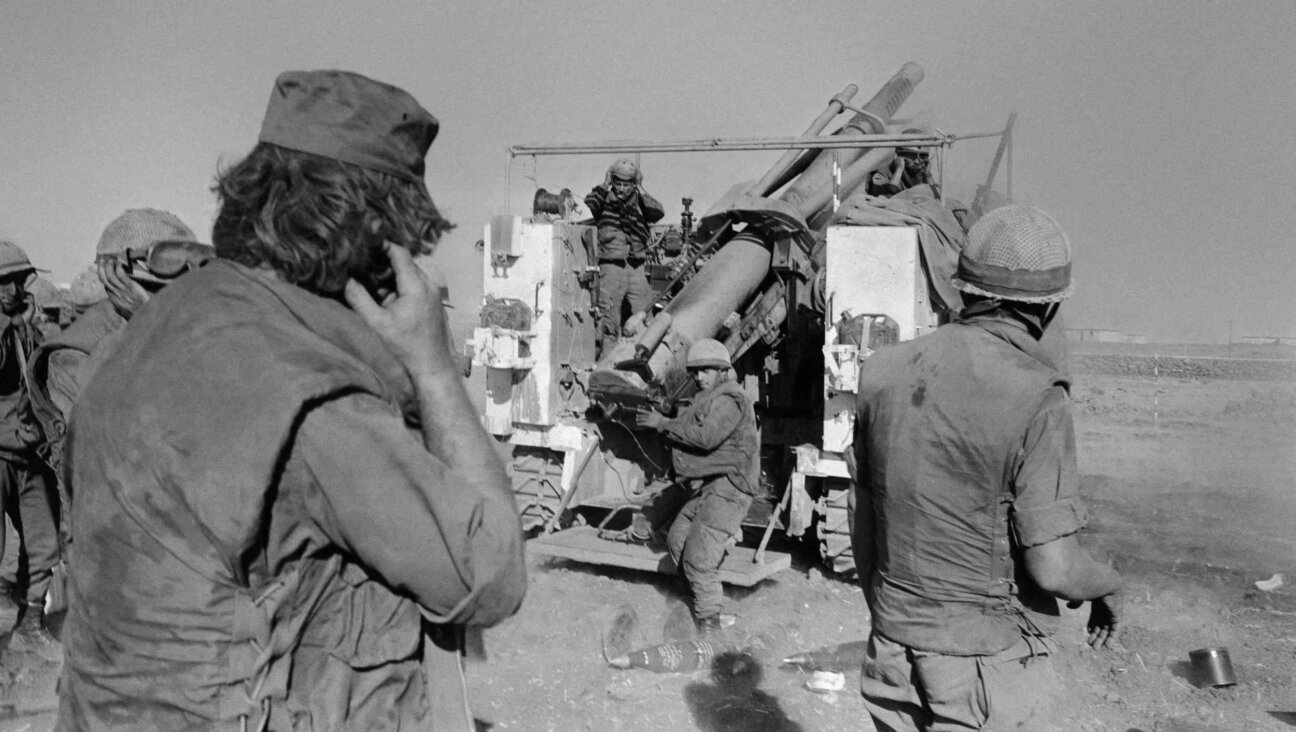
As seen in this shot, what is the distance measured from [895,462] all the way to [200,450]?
1847 mm

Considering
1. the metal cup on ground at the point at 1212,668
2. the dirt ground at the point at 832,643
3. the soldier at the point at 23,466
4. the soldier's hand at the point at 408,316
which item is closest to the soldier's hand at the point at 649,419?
the dirt ground at the point at 832,643

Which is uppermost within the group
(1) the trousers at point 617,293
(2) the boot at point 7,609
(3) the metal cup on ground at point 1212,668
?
(1) the trousers at point 617,293

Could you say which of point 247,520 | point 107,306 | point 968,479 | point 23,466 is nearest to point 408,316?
point 247,520

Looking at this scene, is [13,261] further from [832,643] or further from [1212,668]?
[1212,668]

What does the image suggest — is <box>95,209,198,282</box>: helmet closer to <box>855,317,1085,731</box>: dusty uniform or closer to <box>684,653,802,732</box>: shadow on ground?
<box>855,317,1085,731</box>: dusty uniform

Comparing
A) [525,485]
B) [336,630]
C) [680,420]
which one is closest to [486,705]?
[680,420]

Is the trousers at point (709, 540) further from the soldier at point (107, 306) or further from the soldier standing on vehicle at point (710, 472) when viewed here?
the soldier at point (107, 306)

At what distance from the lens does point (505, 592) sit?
1417 millimetres

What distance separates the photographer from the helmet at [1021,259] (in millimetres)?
2682

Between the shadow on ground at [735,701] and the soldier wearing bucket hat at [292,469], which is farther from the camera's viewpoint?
the shadow on ground at [735,701]

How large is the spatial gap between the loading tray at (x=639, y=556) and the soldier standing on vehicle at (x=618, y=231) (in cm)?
158

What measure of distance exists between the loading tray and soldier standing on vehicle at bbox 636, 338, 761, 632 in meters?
0.19

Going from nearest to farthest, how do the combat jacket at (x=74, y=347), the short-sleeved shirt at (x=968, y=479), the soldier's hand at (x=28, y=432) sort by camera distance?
the short-sleeved shirt at (x=968, y=479) → the combat jacket at (x=74, y=347) → the soldier's hand at (x=28, y=432)

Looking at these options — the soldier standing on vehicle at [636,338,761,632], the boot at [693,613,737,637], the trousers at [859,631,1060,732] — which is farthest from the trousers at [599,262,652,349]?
the trousers at [859,631,1060,732]
